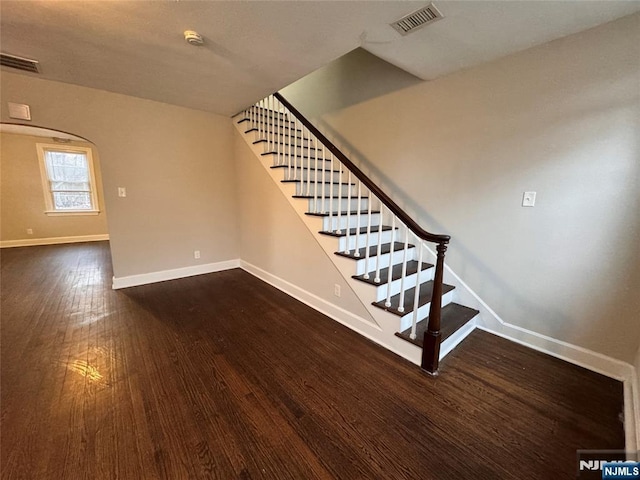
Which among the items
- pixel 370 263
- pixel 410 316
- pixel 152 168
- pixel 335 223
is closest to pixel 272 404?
pixel 410 316

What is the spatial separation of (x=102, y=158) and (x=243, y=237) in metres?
1.93

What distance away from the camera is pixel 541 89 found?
198 cm

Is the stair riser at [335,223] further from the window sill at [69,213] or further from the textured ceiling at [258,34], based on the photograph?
the window sill at [69,213]

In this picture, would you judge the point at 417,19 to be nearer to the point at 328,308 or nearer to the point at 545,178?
the point at 545,178

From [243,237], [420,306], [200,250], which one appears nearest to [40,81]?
[200,250]

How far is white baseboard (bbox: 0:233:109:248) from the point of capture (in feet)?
18.3

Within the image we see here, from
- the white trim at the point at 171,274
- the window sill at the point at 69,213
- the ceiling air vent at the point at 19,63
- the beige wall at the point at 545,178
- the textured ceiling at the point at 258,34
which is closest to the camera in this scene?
the textured ceiling at the point at 258,34

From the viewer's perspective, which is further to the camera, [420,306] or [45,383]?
[420,306]

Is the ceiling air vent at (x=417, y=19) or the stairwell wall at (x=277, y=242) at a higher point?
the ceiling air vent at (x=417, y=19)

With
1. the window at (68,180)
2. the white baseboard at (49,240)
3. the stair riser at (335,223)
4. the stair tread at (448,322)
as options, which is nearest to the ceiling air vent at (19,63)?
the stair riser at (335,223)

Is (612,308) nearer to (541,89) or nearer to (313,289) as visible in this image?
(541,89)

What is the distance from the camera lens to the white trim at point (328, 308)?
2.24 m

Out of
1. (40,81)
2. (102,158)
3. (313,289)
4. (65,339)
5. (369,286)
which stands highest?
(40,81)

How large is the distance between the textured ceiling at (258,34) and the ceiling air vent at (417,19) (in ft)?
0.16
